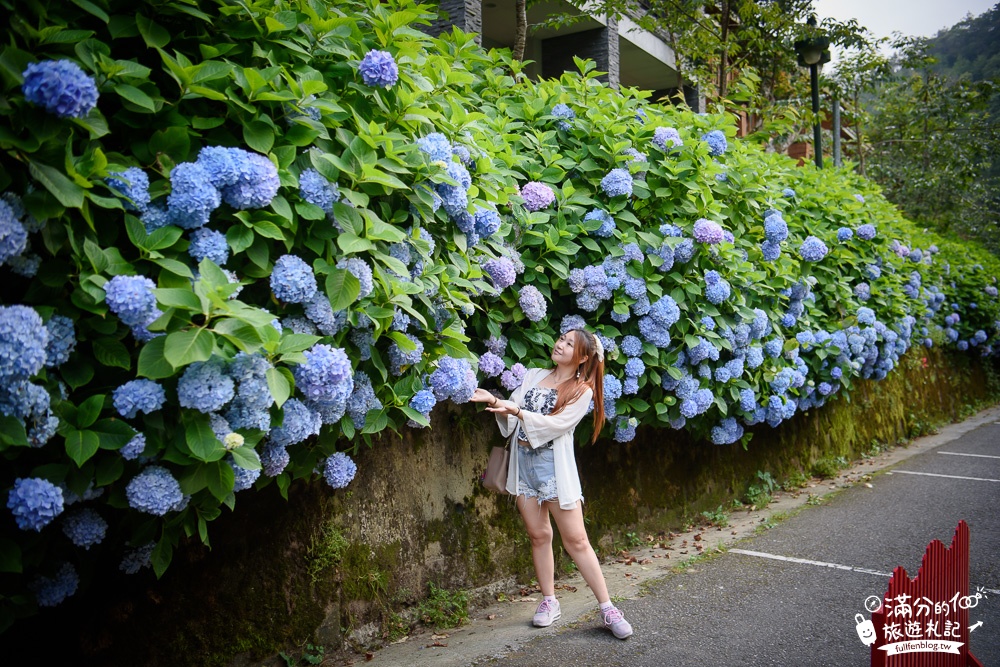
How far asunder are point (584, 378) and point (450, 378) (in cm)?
100

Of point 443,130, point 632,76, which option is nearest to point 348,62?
point 443,130

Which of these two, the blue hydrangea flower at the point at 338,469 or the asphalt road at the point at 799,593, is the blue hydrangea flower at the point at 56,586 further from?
the asphalt road at the point at 799,593

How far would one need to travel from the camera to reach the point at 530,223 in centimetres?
392

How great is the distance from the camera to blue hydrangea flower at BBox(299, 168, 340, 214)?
7.93ft

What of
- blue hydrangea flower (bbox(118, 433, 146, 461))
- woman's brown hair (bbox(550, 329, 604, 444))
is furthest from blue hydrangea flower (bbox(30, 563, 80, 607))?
woman's brown hair (bbox(550, 329, 604, 444))

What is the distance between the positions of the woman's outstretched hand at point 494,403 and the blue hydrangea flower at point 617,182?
57.3 inches

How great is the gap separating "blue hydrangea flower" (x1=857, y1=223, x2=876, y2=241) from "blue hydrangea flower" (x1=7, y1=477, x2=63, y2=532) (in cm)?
753

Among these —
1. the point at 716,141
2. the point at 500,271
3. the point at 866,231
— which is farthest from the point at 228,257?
the point at 866,231

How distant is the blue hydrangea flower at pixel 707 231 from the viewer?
458 centimetres

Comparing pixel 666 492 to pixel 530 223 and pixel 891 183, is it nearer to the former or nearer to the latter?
pixel 530 223

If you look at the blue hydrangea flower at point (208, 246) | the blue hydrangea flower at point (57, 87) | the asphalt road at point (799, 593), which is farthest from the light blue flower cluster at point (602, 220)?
the blue hydrangea flower at point (57, 87)

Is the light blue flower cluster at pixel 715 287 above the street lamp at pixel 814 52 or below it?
below

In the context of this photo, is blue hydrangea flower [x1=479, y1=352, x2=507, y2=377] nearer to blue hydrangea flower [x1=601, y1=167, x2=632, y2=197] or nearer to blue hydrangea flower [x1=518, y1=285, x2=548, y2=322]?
blue hydrangea flower [x1=518, y1=285, x2=548, y2=322]

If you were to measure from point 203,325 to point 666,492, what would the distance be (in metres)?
4.35
